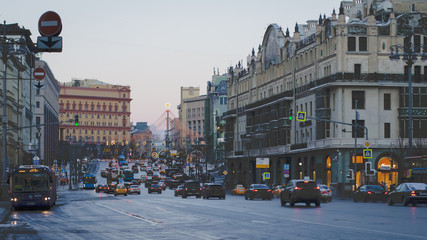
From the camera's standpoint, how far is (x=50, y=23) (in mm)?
14977

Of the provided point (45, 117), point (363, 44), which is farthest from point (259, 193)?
point (45, 117)

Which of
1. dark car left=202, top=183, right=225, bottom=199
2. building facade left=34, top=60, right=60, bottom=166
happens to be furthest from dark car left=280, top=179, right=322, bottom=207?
building facade left=34, top=60, right=60, bottom=166

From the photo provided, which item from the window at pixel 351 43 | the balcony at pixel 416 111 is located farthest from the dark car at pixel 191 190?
the balcony at pixel 416 111

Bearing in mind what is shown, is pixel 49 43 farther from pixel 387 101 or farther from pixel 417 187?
pixel 387 101

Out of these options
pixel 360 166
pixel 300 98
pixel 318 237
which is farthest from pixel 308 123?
pixel 318 237

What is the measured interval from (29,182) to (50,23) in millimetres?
30904

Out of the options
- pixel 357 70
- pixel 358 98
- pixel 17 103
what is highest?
pixel 357 70

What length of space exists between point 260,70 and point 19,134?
113ft

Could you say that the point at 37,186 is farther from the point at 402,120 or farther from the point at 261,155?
the point at 261,155

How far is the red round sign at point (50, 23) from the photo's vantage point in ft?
49.0

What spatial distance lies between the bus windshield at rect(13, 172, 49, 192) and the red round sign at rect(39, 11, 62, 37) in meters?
30.6

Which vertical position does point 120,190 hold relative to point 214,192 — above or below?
below

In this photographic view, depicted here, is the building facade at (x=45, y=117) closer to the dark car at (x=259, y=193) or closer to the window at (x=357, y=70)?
the window at (x=357, y=70)

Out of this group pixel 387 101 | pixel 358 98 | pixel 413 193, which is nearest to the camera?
pixel 413 193
